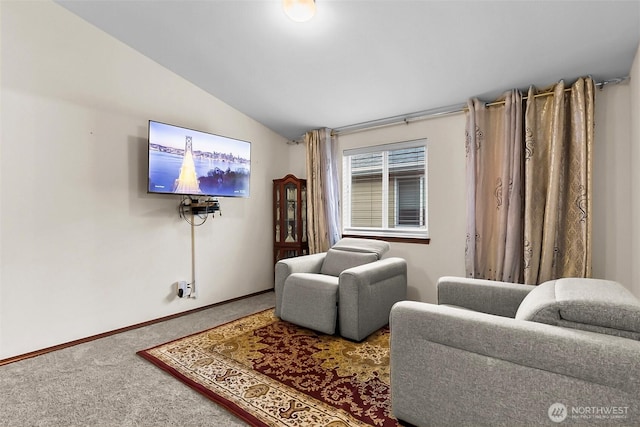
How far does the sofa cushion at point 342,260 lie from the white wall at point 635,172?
75.2 inches

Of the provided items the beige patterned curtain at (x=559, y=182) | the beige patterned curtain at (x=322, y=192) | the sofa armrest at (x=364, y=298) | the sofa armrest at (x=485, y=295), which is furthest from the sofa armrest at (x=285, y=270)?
the beige patterned curtain at (x=559, y=182)

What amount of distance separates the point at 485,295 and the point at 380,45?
196 centimetres

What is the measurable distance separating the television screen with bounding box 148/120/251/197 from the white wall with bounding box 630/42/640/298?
10.9ft

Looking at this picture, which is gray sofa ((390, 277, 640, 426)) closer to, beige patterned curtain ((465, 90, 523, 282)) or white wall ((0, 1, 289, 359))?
beige patterned curtain ((465, 90, 523, 282))

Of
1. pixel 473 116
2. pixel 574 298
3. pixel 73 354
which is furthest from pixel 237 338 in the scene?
pixel 473 116

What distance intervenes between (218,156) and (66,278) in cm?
169

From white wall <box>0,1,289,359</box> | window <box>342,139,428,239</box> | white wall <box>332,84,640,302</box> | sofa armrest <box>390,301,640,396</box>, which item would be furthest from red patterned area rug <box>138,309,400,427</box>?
window <box>342,139,428,239</box>

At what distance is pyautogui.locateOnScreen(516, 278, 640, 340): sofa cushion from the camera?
1.12m

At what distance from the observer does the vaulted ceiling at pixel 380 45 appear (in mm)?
1975

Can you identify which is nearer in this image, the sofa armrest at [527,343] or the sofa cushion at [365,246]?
the sofa armrest at [527,343]

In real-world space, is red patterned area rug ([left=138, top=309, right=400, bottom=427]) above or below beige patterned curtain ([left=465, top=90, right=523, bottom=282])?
below

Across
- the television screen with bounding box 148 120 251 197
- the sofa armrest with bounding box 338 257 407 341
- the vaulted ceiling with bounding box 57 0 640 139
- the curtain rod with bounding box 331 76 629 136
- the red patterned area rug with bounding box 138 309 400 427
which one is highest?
the vaulted ceiling with bounding box 57 0 640 139

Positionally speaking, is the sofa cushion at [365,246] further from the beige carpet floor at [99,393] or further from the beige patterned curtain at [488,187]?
the beige carpet floor at [99,393]

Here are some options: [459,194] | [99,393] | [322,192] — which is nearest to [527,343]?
[459,194]
